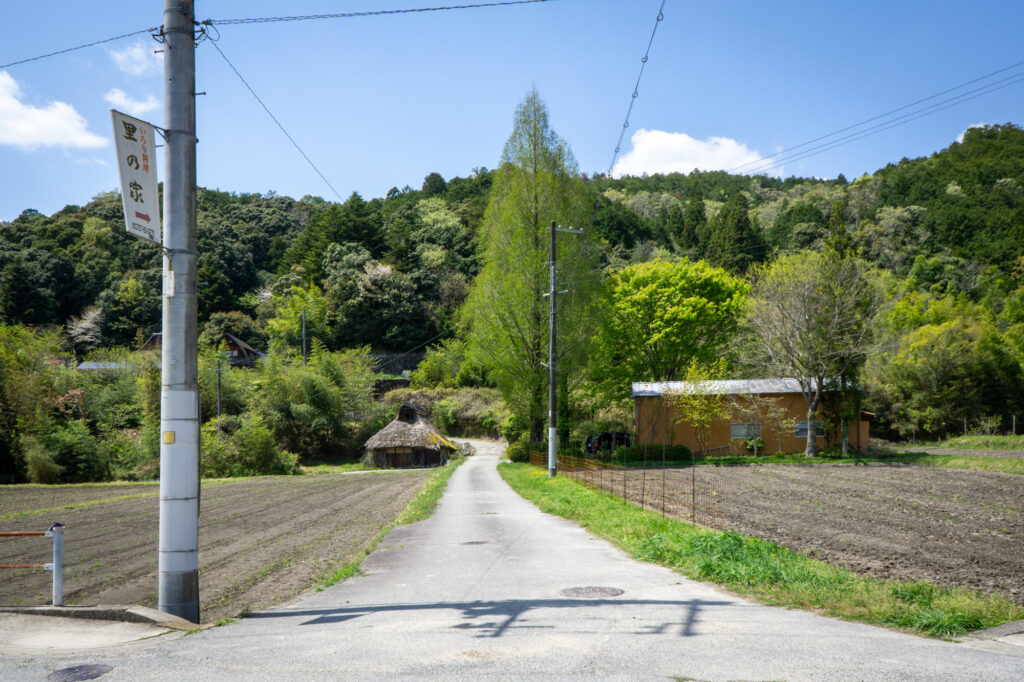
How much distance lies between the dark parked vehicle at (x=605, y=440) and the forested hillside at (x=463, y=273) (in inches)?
57.5

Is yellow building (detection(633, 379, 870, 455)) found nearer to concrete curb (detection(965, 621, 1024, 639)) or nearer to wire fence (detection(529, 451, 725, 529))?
wire fence (detection(529, 451, 725, 529))

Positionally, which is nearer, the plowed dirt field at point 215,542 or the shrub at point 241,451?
the plowed dirt field at point 215,542

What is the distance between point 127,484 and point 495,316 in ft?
71.1

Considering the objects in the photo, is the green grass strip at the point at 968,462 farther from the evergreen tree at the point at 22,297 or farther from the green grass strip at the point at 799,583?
the evergreen tree at the point at 22,297

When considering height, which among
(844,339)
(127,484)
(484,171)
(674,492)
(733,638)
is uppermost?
(484,171)

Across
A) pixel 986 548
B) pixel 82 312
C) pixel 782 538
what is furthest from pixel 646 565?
pixel 82 312

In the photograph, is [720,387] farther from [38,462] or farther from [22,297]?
[22,297]

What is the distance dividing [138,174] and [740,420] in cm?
3748

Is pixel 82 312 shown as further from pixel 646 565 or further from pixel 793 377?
pixel 646 565

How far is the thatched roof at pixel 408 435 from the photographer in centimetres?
5238

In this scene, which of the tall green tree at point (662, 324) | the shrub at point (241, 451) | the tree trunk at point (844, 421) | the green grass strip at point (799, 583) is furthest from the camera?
the shrub at point (241, 451)

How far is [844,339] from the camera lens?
37.3 m

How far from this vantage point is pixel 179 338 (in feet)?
23.7

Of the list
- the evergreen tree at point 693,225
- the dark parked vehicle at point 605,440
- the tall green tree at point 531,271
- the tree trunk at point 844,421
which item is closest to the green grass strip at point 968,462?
the tree trunk at point 844,421
